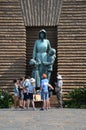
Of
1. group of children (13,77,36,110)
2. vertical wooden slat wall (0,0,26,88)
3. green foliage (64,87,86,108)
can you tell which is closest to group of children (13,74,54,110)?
group of children (13,77,36,110)

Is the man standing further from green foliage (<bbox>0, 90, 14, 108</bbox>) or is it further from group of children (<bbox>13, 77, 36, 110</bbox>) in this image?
green foliage (<bbox>0, 90, 14, 108</bbox>)

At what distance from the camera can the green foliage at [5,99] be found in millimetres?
20130

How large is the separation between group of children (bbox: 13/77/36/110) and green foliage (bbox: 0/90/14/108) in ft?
3.64

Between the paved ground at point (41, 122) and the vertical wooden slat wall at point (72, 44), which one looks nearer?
the paved ground at point (41, 122)

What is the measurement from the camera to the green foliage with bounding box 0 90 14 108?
20130mm

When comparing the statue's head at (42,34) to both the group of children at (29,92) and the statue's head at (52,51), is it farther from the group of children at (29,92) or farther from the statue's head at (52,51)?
the group of children at (29,92)

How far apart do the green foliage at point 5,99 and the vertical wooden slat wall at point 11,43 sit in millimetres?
870

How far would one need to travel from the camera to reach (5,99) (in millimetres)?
20219

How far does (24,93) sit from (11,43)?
14.6 ft

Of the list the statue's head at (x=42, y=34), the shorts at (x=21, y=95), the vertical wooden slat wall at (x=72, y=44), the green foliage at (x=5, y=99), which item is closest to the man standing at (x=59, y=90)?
the vertical wooden slat wall at (x=72, y=44)

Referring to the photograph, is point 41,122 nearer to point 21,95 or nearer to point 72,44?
point 21,95

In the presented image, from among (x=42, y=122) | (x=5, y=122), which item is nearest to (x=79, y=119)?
(x=42, y=122)

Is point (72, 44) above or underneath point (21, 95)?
above

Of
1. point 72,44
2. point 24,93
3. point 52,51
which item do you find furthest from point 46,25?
point 24,93
